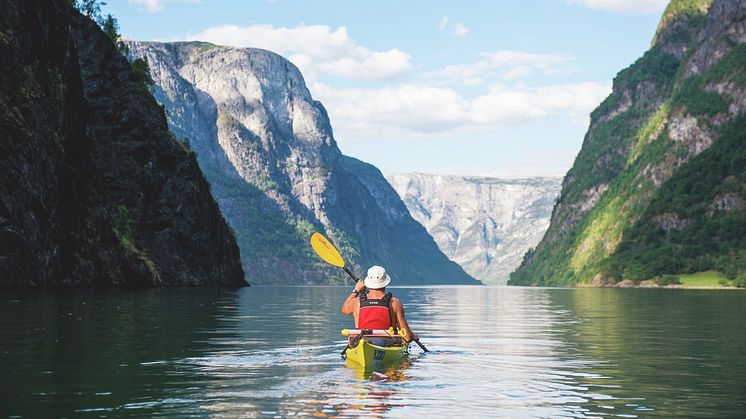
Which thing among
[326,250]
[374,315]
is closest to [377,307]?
[374,315]

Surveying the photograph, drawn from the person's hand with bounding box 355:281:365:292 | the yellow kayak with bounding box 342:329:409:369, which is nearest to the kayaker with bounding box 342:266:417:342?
the person's hand with bounding box 355:281:365:292

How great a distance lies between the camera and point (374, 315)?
1203 inches

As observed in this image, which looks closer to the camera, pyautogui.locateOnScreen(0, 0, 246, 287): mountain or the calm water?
the calm water

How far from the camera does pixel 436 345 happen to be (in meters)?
40.6

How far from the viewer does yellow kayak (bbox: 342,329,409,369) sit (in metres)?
29.0

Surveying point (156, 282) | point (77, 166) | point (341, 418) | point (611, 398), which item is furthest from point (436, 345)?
point (156, 282)

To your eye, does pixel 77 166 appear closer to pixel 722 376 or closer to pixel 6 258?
pixel 6 258

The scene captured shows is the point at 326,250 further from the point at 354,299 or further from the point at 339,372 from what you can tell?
the point at 339,372

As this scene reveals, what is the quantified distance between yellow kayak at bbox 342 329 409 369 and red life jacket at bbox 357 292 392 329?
417 mm

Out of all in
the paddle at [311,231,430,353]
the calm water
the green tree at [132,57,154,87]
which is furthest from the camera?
the green tree at [132,57,154,87]

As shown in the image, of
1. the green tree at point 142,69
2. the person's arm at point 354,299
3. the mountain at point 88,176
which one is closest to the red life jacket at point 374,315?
the person's arm at point 354,299

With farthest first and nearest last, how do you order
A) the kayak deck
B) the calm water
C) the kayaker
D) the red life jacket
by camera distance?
the red life jacket < the kayaker < the kayak deck < the calm water

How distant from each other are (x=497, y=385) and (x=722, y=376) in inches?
285

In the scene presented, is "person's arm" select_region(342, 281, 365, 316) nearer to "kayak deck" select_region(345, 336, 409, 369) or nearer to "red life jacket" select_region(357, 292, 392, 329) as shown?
"red life jacket" select_region(357, 292, 392, 329)
